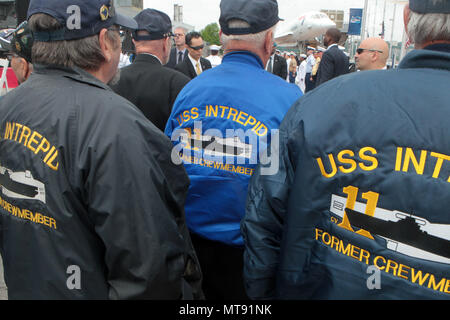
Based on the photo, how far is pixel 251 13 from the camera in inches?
75.5

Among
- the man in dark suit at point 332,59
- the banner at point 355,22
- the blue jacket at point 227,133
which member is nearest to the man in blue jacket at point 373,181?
the blue jacket at point 227,133

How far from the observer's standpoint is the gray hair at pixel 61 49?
1.37 m

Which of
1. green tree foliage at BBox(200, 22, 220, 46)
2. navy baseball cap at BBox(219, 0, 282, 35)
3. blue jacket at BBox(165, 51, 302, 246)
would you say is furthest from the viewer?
green tree foliage at BBox(200, 22, 220, 46)

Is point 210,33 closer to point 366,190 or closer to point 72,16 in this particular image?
point 72,16

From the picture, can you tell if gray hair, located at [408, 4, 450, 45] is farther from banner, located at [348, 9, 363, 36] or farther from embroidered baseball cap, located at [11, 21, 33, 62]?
banner, located at [348, 9, 363, 36]

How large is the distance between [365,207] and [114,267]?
2.87 feet

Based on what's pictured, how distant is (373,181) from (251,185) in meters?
0.54

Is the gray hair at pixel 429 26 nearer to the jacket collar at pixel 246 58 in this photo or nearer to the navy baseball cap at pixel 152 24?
the jacket collar at pixel 246 58

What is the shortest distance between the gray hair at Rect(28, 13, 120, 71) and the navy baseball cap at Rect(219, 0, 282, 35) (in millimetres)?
793

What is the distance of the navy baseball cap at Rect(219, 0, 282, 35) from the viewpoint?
1917 mm

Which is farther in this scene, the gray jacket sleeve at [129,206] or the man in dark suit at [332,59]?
the man in dark suit at [332,59]

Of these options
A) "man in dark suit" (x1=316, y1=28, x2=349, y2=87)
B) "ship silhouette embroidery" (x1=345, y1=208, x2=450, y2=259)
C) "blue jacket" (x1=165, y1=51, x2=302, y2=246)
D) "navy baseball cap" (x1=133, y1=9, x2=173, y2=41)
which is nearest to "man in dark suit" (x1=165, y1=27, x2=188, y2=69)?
"man in dark suit" (x1=316, y1=28, x2=349, y2=87)

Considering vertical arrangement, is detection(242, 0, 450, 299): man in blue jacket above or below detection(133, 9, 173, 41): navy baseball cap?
below
